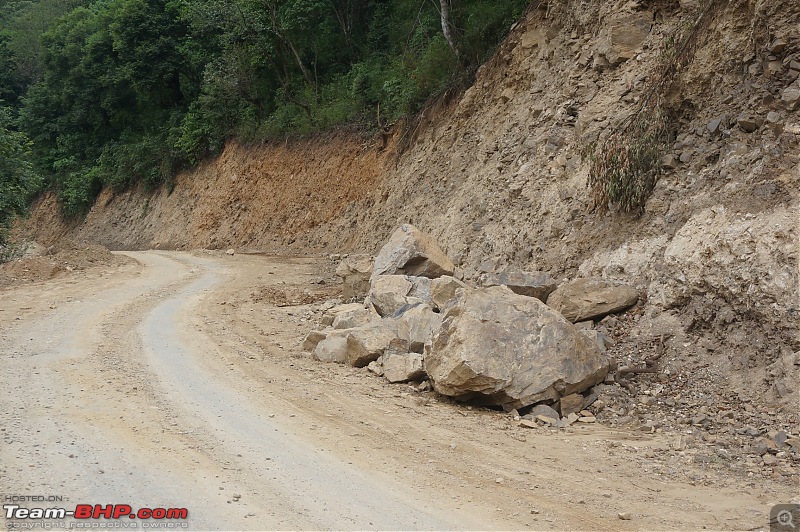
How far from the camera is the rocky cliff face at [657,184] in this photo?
7.07 metres

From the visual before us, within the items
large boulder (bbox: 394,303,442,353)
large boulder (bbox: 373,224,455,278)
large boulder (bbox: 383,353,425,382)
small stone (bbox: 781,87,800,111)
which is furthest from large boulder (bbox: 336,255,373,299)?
small stone (bbox: 781,87,800,111)

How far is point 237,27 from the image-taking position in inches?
1125

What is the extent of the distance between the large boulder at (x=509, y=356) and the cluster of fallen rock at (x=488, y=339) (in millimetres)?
10

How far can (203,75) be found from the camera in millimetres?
33812

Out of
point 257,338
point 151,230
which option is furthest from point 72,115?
point 257,338

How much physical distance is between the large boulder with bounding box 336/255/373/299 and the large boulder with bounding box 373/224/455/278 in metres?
0.71

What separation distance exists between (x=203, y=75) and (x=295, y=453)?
3191 centimetres

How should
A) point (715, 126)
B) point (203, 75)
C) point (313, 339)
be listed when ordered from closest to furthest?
point (313, 339), point (715, 126), point (203, 75)

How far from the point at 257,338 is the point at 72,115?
3655 cm

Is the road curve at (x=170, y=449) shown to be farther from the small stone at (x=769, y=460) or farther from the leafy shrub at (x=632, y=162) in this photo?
the leafy shrub at (x=632, y=162)

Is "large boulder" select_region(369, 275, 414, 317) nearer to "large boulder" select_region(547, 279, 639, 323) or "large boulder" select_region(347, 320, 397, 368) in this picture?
"large boulder" select_region(347, 320, 397, 368)

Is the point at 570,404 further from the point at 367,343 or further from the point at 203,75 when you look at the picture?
the point at 203,75

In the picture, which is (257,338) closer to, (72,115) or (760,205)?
(760,205)

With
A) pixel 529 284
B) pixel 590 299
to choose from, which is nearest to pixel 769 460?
pixel 590 299
